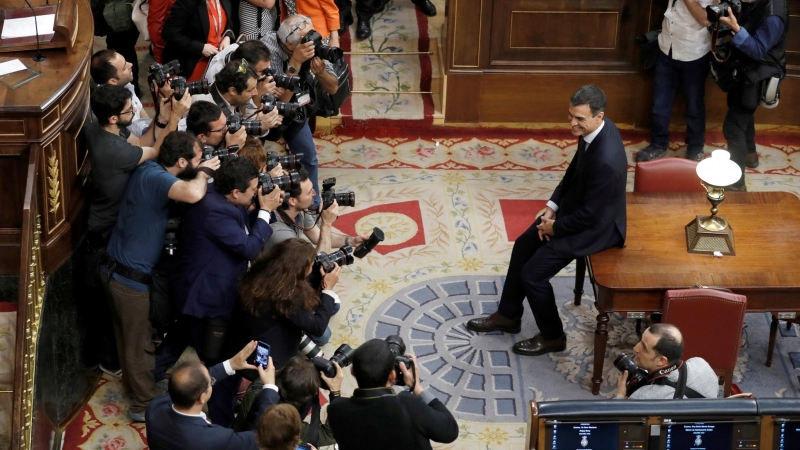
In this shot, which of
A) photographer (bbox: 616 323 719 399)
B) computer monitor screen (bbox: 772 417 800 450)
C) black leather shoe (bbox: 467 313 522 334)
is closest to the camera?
computer monitor screen (bbox: 772 417 800 450)

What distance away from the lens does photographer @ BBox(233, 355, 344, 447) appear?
4414 millimetres

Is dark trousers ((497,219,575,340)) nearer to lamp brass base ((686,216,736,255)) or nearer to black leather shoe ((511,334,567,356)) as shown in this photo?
black leather shoe ((511,334,567,356))

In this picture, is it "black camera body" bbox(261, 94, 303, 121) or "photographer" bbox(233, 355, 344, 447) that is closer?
"photographer" bbox(233, 355, 344, 447)

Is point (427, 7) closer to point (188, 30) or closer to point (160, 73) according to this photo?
point (188, 30)

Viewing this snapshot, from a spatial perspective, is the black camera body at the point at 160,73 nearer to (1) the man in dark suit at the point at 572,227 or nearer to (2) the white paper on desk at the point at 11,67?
(2) the white paper on desk at the point at 11,67

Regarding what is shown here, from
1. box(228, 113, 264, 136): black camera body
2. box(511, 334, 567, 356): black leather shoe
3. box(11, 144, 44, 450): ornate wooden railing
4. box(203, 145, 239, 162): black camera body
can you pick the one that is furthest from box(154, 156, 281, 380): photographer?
box(511, 334, 567, 356): black leather shoe

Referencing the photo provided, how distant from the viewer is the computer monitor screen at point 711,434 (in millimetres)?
4207

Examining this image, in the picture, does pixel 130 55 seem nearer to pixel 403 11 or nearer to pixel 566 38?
pixel 403 11

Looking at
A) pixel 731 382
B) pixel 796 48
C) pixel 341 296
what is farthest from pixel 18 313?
pixel 796 48

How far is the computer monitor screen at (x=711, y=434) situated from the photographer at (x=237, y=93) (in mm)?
2875

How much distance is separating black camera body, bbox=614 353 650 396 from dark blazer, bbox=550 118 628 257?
3.63 feet

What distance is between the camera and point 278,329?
4.95 m

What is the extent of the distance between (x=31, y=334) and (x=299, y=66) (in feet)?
8.03

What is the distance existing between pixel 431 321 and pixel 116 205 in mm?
2022
